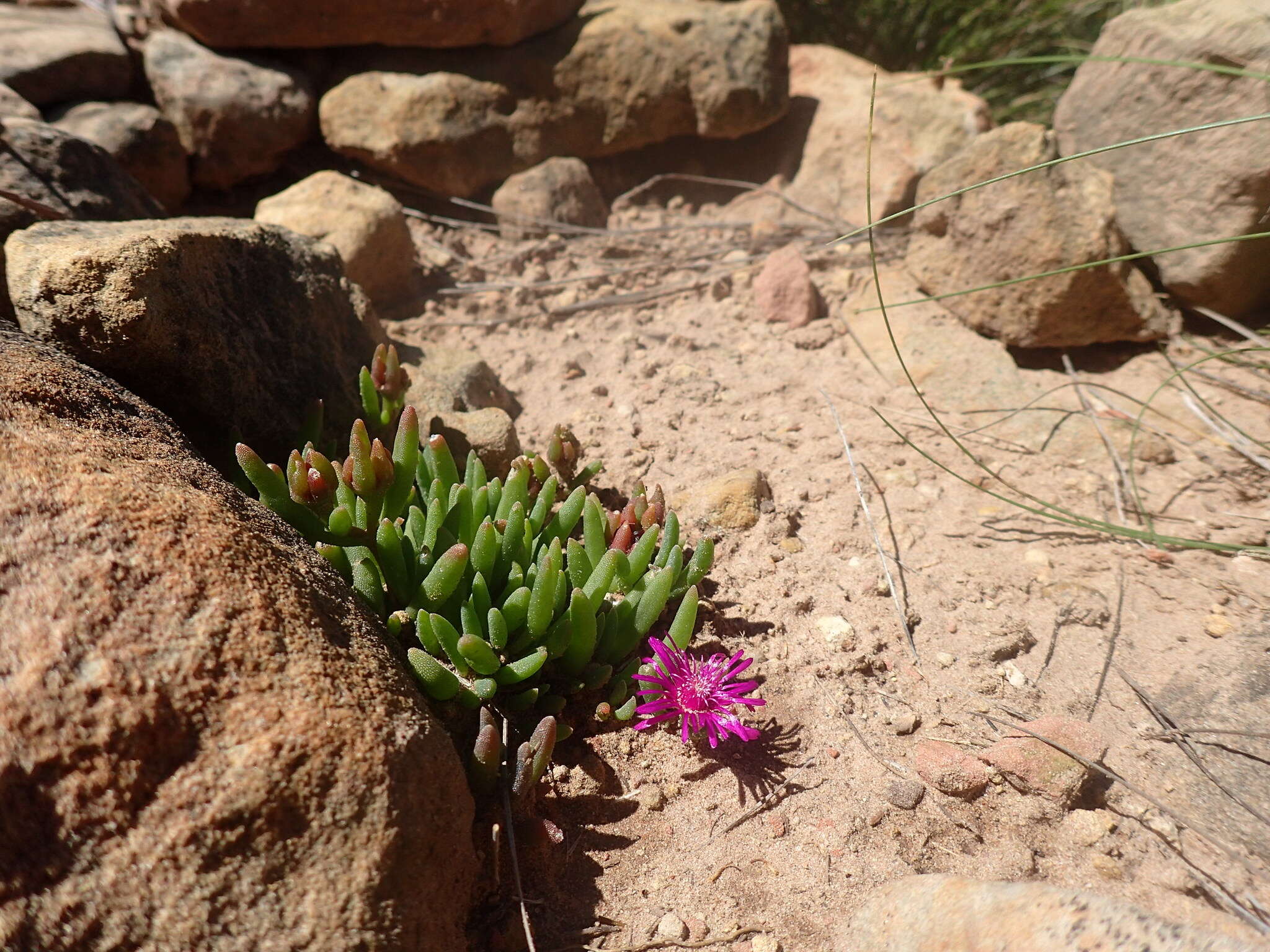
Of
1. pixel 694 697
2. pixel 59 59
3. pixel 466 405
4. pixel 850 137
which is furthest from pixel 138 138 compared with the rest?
pixel 694 697

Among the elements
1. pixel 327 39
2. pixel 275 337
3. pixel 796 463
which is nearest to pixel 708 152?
pixel 327 39

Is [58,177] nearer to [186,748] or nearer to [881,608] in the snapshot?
[186,748]

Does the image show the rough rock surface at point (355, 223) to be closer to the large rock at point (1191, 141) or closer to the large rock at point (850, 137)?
the large rock at point (850, 137)

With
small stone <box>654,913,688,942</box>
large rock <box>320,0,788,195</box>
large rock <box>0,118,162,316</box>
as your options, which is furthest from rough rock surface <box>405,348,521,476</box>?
small stone <box>654,913,688,942</box>

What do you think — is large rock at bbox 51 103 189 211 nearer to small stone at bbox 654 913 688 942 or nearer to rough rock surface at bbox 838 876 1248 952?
small stone at bbox 654 913 688 942

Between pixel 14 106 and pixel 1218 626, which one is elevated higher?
pixel 14 106

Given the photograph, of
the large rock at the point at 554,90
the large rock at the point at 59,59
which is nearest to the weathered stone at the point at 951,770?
the large rock at the point at 554,90
